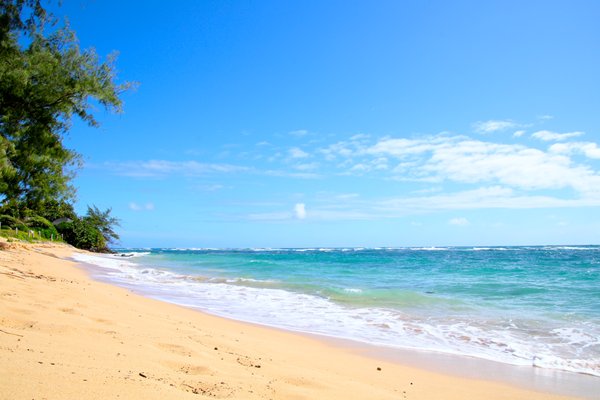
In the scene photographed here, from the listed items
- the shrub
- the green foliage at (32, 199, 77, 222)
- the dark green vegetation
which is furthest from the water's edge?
the green foliage at (32, 199, 77, 222)

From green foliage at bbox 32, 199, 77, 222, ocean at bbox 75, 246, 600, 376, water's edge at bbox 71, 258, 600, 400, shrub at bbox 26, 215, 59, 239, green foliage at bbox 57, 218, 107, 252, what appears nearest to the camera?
water's edge at bbox 71, 258, 600, 400

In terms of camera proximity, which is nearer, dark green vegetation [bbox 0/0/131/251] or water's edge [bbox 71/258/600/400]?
water's edge [bbox 71/258/600/400]

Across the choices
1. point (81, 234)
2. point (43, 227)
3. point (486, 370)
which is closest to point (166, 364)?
point (486, 370)

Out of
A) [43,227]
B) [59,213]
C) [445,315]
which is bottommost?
[445,315]

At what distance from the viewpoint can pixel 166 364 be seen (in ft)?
14.5

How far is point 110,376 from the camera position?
3.49 metres

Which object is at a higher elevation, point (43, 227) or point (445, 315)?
point (43, 227)

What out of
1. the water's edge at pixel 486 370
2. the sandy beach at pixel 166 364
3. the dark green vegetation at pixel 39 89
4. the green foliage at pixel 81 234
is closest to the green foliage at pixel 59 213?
the green foliage at pixel 81 234

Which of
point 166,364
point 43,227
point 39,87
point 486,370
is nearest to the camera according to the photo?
point 166,364

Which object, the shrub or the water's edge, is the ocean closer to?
the water's edge

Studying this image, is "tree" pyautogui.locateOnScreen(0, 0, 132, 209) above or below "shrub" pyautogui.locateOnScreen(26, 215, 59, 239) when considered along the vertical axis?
above

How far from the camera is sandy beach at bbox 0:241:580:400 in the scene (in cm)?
329

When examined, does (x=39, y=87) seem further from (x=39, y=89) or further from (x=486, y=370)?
(x=486, y=370)

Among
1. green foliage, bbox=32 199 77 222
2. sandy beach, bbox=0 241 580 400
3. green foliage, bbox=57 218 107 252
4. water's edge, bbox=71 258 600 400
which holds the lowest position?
water's edge, bbox=71 258 600 400
